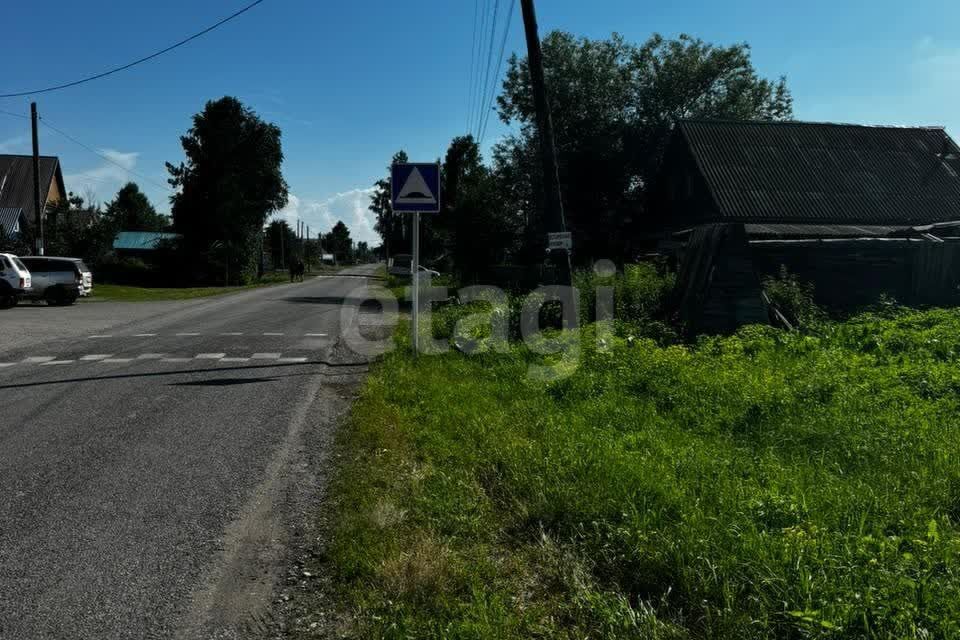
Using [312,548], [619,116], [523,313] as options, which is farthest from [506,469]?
[619,116]

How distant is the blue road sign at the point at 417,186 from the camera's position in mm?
10383

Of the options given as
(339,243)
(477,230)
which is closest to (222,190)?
(477,230)

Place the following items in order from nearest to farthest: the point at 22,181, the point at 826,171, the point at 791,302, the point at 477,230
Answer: the point at 791,302 → the point at 826,171 → the point at 477,230 → the point at 22,181

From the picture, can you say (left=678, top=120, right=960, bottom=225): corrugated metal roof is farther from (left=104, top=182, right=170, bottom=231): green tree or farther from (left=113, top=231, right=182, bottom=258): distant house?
(left=104, top=182, right=170, bottom=231): green tree

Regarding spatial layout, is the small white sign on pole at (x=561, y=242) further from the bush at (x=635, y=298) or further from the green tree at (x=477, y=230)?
the green tree at (x=477, y=230)

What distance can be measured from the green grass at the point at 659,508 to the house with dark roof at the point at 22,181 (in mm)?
54485

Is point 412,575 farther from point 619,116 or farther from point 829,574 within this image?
point 619,116

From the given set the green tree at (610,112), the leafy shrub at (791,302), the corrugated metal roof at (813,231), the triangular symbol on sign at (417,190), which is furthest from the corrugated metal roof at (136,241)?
the leafy shrub at (791,302)

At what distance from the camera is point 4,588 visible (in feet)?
10.5

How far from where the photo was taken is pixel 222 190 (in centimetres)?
4872

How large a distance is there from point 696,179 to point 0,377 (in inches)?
1013

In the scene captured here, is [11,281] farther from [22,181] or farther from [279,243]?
[279,243]

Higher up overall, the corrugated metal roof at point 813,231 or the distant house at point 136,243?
the distant house at point 136,243

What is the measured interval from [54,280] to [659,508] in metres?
24.7
